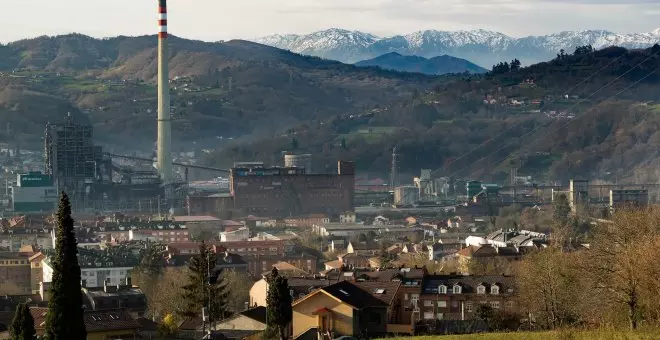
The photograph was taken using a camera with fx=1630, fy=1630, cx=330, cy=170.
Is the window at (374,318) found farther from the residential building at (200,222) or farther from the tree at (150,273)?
the residential building at (200,222)

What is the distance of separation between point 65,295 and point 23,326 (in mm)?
2715

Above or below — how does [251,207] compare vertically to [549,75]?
below

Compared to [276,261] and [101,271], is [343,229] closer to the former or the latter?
[276,261]

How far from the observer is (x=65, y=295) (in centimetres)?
2655

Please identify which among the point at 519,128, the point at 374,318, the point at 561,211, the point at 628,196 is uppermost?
the point at 519,128

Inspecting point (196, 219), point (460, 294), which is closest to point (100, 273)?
point (460, 294)

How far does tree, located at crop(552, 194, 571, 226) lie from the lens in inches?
3259

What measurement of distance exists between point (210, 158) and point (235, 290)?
106m

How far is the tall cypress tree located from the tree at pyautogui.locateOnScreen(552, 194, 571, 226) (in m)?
56.0

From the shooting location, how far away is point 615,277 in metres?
28.9

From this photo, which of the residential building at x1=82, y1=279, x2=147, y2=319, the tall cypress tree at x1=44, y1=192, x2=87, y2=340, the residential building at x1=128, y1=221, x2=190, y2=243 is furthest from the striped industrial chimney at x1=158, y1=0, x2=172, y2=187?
the tall cypress tree at x1=44, y1=192, x2=87, y2=340

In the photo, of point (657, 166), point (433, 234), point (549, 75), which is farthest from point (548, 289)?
point (549, 75)

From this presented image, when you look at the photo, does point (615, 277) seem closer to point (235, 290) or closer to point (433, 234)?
point (235, 290)

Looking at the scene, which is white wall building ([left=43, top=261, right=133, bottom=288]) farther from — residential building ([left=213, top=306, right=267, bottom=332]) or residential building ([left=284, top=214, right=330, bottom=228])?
residential building ([left=284, top=214, right=330, bottom=228])
